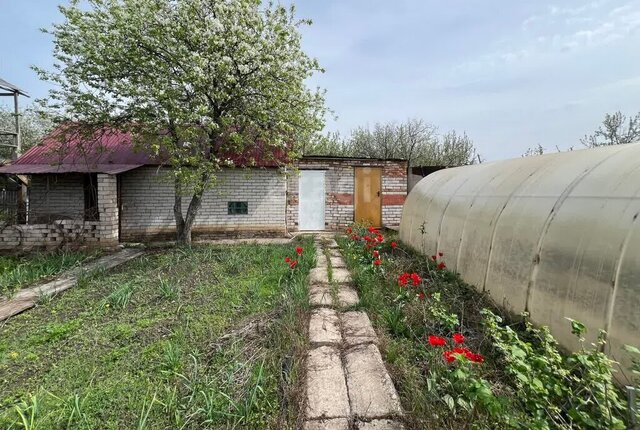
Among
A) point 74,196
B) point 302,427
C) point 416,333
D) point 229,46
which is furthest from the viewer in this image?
point 74,196

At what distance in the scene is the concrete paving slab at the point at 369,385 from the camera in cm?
227

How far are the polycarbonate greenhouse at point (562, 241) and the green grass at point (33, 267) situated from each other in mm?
6579

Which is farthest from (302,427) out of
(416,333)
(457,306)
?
(457,306)

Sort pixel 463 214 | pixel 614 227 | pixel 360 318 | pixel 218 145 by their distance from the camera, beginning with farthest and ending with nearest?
pixel 218 145, pixel 463 214, pixel 360 318, pixel 614 227

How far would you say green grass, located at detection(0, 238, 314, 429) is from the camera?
2295mm

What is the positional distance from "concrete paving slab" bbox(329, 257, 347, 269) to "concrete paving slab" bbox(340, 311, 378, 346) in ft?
7.59

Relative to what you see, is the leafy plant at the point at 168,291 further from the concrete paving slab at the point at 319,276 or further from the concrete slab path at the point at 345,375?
the concrete paving slab at the point at 319,276

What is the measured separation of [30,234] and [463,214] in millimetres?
9271

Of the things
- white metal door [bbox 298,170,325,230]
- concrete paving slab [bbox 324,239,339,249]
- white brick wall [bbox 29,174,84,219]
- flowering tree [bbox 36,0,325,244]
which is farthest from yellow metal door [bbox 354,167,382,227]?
white brick wall [bbox 29,174,84,219]

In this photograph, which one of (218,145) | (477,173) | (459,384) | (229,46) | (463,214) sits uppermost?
(229,46)

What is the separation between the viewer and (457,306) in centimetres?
389

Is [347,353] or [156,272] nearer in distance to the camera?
[347,353]

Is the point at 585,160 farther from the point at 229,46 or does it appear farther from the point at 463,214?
the point at 229,46

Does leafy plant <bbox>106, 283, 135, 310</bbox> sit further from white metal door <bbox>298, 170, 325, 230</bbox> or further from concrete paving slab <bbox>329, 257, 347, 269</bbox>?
white metal door <bbox>298, 170, 325, 230</bbox>
